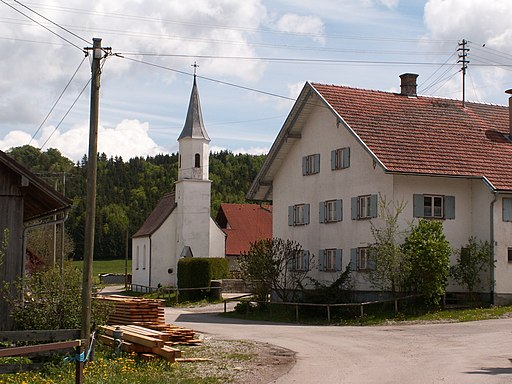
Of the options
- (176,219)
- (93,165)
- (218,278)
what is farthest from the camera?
(176,219)

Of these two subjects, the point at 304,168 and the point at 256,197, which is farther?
the point at 256,197

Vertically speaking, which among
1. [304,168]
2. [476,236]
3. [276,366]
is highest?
[304,168]

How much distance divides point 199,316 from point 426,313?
10147 mm

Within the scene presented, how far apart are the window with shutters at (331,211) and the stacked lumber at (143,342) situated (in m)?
17.6

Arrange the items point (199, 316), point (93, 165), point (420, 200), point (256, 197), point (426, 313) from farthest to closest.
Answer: point (256, 197) < point (199, 316) < point (420, 200) < point (426, 313) < point (93, 165)

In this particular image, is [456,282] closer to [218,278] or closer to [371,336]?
[371,336]

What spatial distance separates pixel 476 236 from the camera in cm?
3447

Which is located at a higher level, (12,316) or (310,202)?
(310,202)

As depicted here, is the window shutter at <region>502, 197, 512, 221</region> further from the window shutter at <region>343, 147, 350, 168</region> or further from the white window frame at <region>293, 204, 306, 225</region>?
the white window frame at <region>293, 204, 306, 225</region>

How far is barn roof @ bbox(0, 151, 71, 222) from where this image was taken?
20203mm

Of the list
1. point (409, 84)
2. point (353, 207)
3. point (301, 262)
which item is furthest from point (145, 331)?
point (409, 84)

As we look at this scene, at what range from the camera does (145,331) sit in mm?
20234

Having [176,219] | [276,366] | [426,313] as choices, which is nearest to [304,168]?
[426,313]

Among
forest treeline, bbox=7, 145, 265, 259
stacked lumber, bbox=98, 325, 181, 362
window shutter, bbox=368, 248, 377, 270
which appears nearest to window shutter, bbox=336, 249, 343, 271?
window shutter, bbox=368, 248, 377, 270
